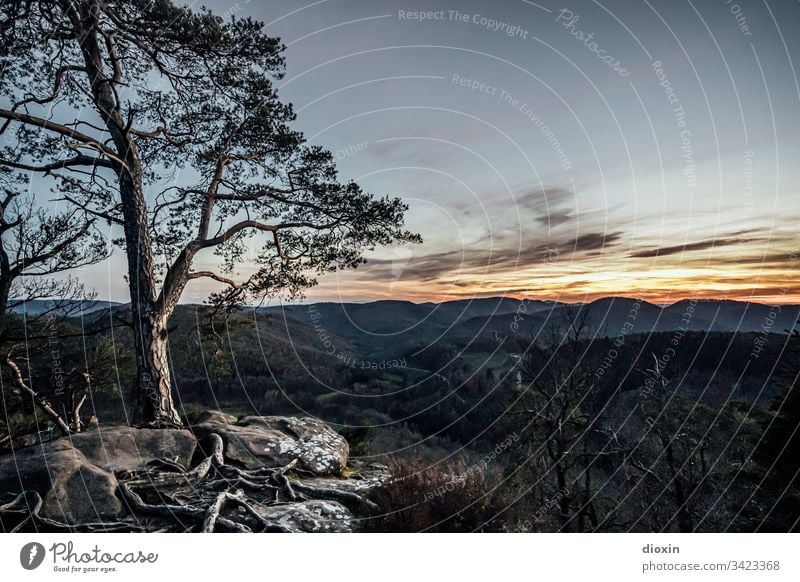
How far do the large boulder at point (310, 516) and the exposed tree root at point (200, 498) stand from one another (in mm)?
135

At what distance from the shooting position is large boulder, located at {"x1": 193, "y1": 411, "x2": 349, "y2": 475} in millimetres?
7551

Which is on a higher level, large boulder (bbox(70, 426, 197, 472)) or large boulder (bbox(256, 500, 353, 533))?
large boulder (bbox(70, 426, 197, 472))

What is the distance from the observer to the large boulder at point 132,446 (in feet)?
20.5

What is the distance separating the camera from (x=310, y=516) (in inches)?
234

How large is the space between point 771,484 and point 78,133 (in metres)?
13.7

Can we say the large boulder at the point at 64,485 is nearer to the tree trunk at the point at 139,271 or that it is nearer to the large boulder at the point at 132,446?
→ the large boulder at the point at 132,446

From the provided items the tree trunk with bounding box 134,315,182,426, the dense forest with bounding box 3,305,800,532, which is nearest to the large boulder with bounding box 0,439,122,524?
the dense forest with bounding box 3,305,800,532

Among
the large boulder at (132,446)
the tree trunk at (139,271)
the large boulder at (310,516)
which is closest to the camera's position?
the large boulder at (310,516)

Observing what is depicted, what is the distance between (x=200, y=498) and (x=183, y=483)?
1.49 ft

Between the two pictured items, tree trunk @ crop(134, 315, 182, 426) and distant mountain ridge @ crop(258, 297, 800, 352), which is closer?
distant mountain ridge @ crop(258, 297, 800, 352)
